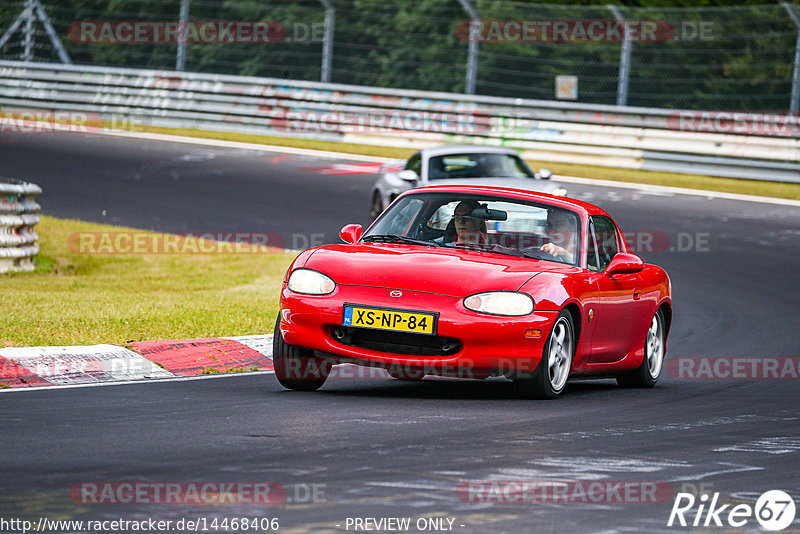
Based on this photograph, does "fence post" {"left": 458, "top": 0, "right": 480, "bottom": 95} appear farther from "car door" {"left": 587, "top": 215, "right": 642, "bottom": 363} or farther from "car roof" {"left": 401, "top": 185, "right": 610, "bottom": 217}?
"car roof" {"left": 401, "top": 185, "right": 610, "bottom": 217}

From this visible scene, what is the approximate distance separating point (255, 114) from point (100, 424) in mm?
21431

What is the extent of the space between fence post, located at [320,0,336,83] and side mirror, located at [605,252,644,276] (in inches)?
712

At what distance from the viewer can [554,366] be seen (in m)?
8.53

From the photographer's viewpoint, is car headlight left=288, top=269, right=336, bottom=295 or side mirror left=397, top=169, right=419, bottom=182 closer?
car headlight left=288, top=269, right=336, bottom=295

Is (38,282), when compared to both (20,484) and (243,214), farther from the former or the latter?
(20,484)

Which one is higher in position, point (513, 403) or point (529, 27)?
point (529, 27)

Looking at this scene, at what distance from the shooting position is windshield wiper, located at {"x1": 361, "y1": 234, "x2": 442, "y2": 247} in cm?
910

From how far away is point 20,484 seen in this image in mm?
5461

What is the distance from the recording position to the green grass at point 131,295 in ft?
34.2

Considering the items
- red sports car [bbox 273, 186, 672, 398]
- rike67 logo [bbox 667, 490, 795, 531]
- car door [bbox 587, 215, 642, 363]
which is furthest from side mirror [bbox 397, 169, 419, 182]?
rike67 logo [bbox 667, 490, 795, 531]

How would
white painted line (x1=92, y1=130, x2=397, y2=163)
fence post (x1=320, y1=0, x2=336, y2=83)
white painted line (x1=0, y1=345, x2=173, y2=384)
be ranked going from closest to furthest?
white painted line (x1=0, y1=345, x2=173, y2=384) → white painted line (x1=92, y1=130, x2=397, y2=163) → fence post (x1=320, y1=0, x2=336, y2=83)

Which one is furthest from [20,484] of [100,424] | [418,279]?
[418,279]

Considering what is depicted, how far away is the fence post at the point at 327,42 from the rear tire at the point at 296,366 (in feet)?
61.5

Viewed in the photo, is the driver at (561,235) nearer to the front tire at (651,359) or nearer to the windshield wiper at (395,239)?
the windshield wiper at (395,239)
